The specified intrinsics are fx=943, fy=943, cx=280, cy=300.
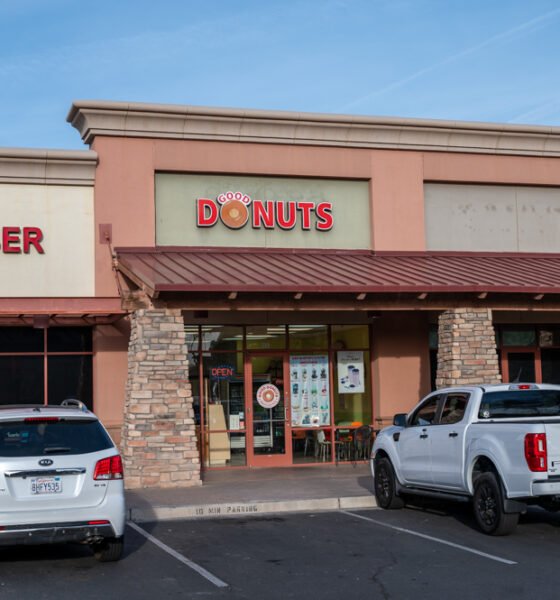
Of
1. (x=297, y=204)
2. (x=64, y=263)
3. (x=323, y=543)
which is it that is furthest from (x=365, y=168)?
(x=323, y=543)

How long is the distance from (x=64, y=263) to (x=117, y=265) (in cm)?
124

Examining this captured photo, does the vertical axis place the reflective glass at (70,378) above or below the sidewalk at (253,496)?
above

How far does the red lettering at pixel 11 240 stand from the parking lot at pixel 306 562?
8.23 m

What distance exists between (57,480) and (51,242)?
35.7ft

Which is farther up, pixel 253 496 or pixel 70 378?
pixel 70 378

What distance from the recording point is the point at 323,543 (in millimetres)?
11570

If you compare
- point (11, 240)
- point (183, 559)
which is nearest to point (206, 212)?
point (11, 240)

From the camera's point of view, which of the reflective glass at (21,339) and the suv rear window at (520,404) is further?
the reflective glass at (21,339)

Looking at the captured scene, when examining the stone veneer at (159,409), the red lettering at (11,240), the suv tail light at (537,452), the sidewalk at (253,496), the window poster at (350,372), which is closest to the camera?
the suv tail light at (537,452)

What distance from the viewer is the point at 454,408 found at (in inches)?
514

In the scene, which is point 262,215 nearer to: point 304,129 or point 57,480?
point 304,129

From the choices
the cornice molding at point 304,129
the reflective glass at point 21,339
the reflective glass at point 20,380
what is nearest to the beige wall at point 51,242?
the reflective glass at point 21,339

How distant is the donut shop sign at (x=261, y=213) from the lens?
67.6 ft

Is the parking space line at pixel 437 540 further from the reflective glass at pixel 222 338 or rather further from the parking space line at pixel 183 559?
the reflective glass at pixel 222 338
